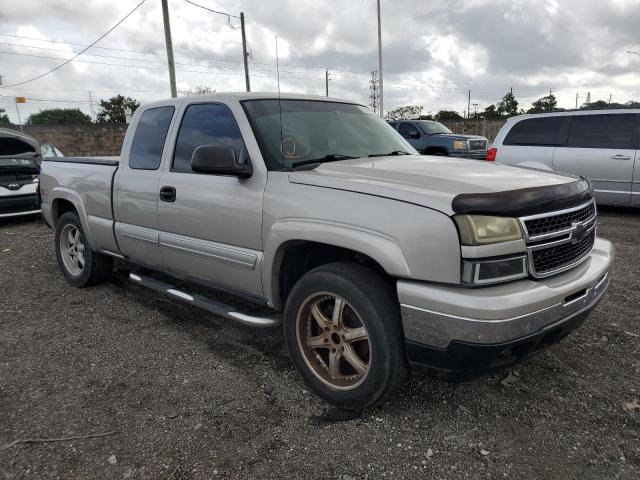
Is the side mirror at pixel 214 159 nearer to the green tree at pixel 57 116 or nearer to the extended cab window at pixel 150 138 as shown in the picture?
the extended cab window at pixel 150 138

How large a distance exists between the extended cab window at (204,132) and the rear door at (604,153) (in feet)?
22.6

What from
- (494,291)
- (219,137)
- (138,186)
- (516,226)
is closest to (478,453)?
(494,291)

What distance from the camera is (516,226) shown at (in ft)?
7.32

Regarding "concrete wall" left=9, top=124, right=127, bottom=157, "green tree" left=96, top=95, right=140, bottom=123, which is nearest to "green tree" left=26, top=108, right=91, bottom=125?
"green tree" left=96, top=95, right=140, bottom=123

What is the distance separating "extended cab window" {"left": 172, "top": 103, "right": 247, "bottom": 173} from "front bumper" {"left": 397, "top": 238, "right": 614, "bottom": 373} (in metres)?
1.59

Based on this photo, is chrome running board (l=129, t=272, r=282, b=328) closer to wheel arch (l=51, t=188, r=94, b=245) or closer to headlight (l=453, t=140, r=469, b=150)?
wheel arch (l=51, t=188, r=94, b=245)

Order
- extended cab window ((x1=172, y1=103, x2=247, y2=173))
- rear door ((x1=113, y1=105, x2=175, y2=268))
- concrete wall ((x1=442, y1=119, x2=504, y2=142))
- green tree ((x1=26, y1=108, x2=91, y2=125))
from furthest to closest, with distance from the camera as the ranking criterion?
green tree ((x1=26, y1=108, x2=91, y2=125)), concrete wall ((x1=442, y1=119, x2=504, y2=142)), rear door ((x1=113, y1=105, x2=175, y2=268)), extended cab window ((x1=172, y1=103, x2=247, y2=173))

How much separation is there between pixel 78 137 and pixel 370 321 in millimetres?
28340

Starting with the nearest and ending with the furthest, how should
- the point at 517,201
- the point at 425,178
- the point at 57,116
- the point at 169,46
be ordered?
the point at 517,201
the point at 425,178
the point at 169,46
the point at 57,116

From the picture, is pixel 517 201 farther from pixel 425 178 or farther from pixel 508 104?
pixel 508 104

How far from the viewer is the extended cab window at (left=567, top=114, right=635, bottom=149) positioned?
7918 mm

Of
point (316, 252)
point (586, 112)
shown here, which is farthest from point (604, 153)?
point (316, 252)

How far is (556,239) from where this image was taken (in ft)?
7.86

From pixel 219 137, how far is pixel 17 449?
85.3 inches
